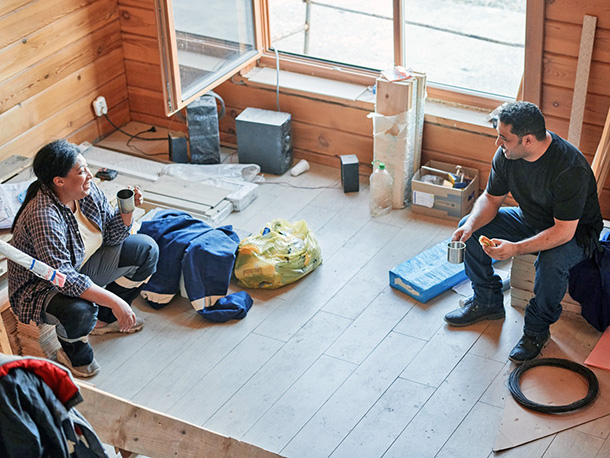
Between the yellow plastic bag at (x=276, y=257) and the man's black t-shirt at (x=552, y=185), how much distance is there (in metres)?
0.90

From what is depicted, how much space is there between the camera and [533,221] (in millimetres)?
3150

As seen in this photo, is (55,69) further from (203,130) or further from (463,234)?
(463,234)

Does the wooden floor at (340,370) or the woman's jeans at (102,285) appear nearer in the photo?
the wooden floor at (340,370)

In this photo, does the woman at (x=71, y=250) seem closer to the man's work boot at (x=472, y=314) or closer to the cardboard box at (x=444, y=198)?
the man's work boot at (x=472, y=314)

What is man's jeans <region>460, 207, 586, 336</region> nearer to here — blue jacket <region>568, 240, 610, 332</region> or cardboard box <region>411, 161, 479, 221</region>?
blue jacket <region>568, 240, 610, 332</region>

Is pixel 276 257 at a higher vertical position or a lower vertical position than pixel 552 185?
lower

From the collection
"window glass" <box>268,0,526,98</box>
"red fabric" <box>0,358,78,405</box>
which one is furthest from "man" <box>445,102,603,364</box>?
→ "red fabric" <box>0,358,78,405</box>

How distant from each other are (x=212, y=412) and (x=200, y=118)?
1992mm

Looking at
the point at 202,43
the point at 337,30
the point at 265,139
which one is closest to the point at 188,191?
the point at 265,139

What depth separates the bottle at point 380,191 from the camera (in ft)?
13.4

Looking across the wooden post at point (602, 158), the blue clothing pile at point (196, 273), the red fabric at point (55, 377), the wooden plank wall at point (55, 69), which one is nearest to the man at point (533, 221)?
the wooden post at point (602, 158)

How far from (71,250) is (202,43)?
1623mm

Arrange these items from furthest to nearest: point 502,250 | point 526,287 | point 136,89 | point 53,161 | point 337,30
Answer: point 136,89, point 337,30, point 526,287, point 502,250, point 53,161

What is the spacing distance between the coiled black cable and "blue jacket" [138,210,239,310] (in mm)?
1267
